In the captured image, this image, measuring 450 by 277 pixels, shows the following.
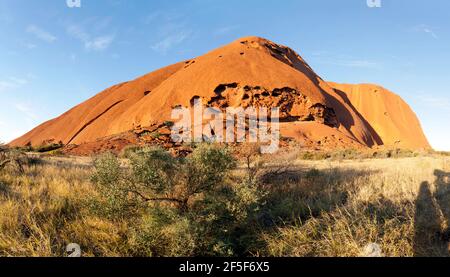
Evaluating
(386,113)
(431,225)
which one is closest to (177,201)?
(431,225)

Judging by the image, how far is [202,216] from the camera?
4.68 meters

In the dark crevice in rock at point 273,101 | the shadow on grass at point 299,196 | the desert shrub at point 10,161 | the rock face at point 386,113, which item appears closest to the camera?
the shadow on grass at point 299,196

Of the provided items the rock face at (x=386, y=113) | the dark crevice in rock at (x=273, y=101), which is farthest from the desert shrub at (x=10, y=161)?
the rock face at (x=386, y=113)

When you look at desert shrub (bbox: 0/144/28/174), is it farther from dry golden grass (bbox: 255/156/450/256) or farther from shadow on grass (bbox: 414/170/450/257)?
shadow on grass (bbox: 414/170/450/257)

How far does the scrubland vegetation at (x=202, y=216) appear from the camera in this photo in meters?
4.12

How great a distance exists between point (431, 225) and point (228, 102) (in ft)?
127

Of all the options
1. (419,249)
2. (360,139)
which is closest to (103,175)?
(419,249)

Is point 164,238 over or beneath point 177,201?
beneath

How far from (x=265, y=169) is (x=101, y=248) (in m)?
5.79

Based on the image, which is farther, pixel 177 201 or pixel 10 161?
pixel 10 161

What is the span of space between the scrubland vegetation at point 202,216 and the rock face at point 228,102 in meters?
25.7

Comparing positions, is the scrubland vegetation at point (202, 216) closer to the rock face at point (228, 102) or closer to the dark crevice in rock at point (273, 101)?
the rock face at point (228, 102)

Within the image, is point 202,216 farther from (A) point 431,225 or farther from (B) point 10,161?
(B) point 10,161
